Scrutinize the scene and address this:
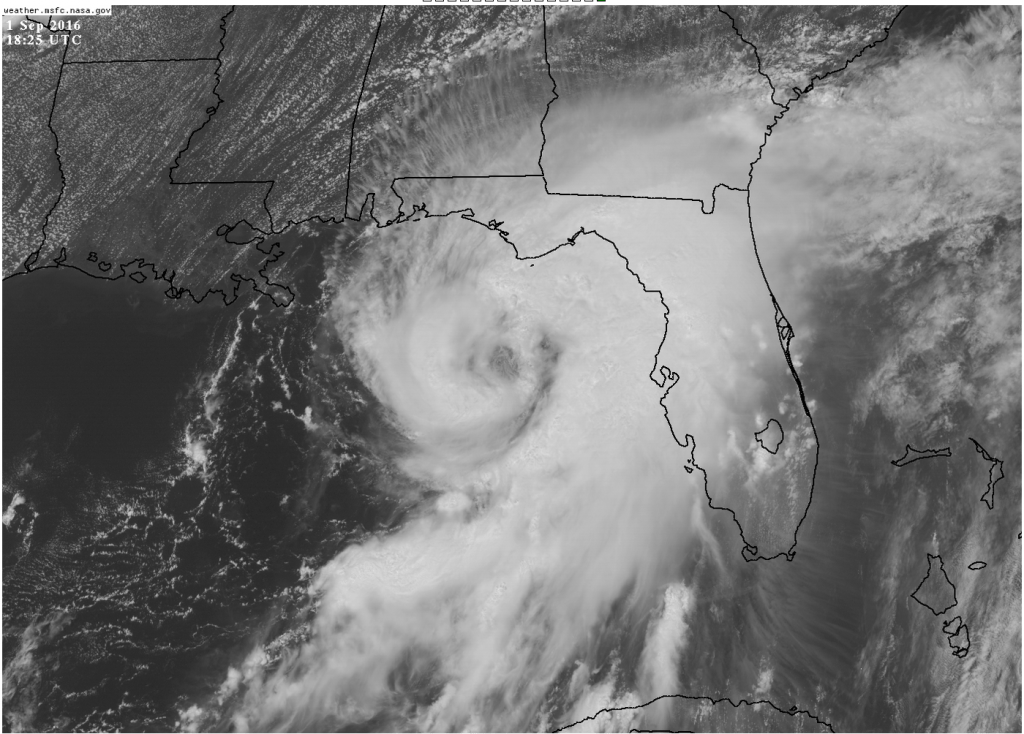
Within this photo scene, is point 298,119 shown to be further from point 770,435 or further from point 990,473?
point 990,473

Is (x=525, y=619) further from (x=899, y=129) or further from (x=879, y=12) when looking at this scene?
(x=879, y=12)

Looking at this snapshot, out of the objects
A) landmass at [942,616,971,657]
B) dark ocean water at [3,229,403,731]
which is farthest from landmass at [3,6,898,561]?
landmass at [942,616,971,657]

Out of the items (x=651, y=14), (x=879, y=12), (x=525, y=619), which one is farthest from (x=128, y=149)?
(x=879, y=12)

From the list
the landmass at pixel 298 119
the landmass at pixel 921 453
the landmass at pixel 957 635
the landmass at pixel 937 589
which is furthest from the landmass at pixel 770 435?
the landmass at pixel 957 635

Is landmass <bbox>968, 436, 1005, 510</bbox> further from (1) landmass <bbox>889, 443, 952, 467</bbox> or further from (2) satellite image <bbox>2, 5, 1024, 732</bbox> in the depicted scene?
(1) landmass <bbox>889, 443, 952, 467</bbox>

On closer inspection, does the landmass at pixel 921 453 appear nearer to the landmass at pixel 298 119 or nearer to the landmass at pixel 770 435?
the landmass at pixel 770 435

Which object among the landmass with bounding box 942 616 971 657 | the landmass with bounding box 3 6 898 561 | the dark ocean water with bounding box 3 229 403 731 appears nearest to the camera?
the dark ocean water with bounding box 3 229 403 731
